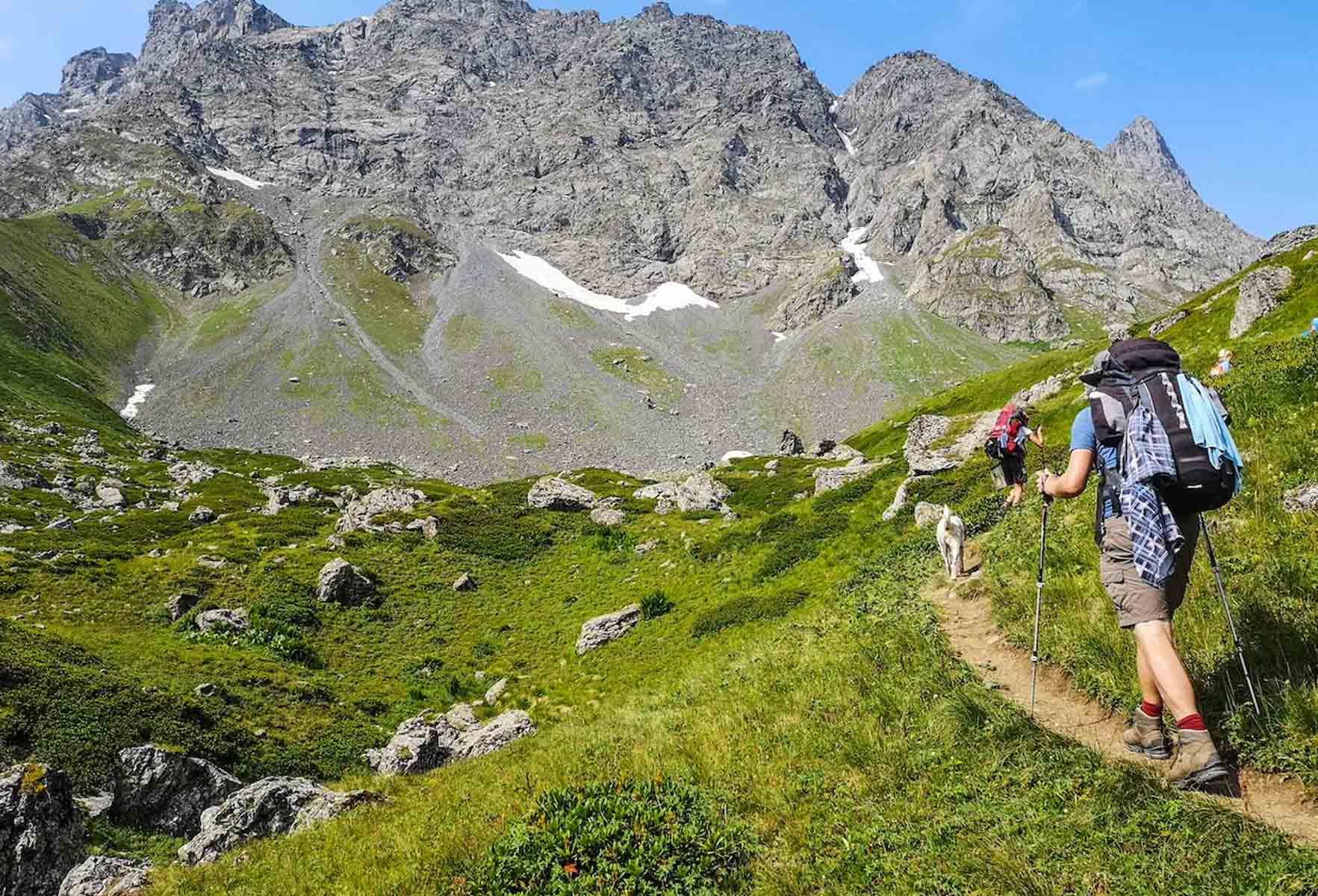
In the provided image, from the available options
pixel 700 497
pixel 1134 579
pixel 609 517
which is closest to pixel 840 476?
pixel 700 497

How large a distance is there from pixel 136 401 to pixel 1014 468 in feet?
557

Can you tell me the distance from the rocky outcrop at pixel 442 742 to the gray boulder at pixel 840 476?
23469 mm

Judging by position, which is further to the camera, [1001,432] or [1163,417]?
[1001,432]

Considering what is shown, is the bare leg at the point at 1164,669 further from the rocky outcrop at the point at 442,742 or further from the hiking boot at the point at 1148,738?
the rocky outcrop at the point at 442,742

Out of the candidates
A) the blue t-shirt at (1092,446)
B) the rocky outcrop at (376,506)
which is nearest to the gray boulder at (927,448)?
the blue t-shirt at (1092,446)

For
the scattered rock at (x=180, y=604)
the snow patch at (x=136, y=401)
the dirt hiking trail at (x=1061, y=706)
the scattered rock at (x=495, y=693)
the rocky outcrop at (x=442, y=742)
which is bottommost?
the scattered rock at (x=495, y=693)

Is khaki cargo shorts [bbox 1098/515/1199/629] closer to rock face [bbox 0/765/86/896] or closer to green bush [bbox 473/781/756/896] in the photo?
green bush [bbox 473/781/756/896]

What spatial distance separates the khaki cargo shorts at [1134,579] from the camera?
18.6 feet

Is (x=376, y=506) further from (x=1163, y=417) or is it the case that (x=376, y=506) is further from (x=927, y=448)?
(x=1163, y=417)

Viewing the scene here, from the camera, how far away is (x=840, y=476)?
3909 cm

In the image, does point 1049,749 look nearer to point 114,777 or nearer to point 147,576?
point 114,777

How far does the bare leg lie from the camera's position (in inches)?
207

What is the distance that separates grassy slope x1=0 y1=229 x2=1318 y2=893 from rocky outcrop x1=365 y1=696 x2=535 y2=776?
1.04 meters

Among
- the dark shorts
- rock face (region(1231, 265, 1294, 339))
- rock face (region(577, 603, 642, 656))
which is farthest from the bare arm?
rock face (region(1231, 265, 1294, 339))
